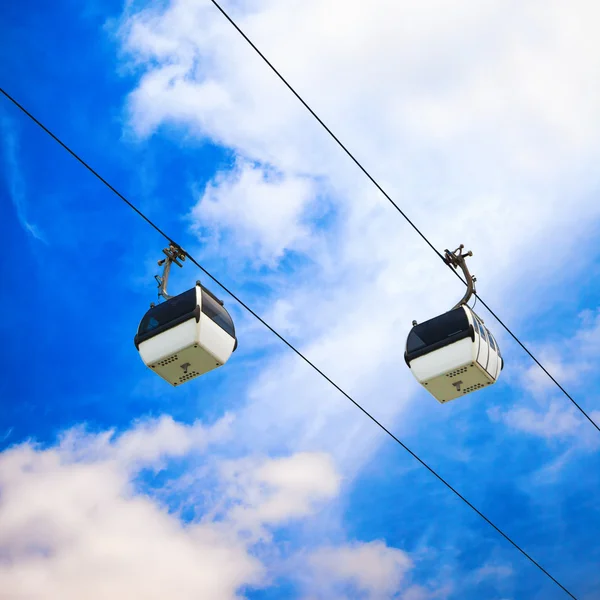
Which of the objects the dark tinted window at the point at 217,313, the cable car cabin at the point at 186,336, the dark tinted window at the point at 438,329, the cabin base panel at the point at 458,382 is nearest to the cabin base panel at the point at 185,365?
the cable car cabin at the point at 186,336

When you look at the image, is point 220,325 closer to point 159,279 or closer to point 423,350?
point 159,279

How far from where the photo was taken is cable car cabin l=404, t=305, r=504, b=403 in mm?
10820

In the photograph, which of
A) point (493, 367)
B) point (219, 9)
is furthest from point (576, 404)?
point (219, 9)

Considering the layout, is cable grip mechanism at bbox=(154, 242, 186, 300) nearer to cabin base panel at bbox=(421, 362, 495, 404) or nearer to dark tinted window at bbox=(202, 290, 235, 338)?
dark tinted window at bbox=(202, 290, 235, 338)

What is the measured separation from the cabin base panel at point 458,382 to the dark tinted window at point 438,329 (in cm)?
40

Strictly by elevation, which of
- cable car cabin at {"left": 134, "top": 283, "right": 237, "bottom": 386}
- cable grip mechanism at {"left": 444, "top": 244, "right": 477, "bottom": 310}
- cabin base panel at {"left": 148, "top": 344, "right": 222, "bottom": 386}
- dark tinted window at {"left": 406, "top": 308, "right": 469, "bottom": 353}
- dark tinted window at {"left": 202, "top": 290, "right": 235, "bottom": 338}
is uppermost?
cable grip mechanism at {"left": 444, "top": 244, "right": 477, "bottom": 310}

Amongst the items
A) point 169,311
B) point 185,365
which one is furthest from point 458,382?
point 169,311

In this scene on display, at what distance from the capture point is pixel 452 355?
10.9m

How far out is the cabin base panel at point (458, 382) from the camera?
10891 mm

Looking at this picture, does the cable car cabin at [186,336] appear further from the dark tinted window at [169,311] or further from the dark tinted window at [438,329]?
the dark tinted window at [438,329]

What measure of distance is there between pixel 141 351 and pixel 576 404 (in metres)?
5.70

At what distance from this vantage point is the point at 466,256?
12070mm

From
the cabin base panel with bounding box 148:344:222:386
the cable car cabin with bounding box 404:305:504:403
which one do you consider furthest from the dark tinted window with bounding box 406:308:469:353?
the cabin base panel with bounding box 148:344:222:386

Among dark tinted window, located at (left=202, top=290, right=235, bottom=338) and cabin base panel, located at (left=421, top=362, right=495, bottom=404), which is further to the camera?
cabin base panel, located at (left=421, top=362, right=495, bottom=404)
